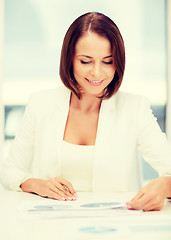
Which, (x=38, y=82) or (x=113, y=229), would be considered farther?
(x=38, y=82)

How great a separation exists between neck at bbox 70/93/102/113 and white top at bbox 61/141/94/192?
200 millimetres

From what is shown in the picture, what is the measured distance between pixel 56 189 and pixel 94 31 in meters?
0.63

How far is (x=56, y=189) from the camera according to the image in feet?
4.19

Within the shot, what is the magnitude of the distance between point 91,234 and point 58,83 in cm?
256

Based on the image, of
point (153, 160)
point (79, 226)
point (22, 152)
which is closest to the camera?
point (79, 226)

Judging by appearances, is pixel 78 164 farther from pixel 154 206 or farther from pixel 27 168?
pixel 154 206

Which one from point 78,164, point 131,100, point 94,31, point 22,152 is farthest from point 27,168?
point 94,31

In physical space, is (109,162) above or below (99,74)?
below

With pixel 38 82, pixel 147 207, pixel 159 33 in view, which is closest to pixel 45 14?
pixel 38 82

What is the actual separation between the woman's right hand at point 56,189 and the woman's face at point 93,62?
42 centimetres

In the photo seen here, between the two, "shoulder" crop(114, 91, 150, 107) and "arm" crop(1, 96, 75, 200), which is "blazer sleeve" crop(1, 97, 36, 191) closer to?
"arm" crop(1, 96, 75, 200)

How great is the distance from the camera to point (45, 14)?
324 centimetres

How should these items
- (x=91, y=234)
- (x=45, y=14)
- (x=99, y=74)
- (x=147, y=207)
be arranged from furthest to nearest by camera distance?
1. (x=45, y=14)
2. (x=99, y=74)
3. (x=147, y=207)
4. (x=91, y=234)

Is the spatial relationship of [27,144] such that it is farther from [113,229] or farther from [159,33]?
[159,33]
